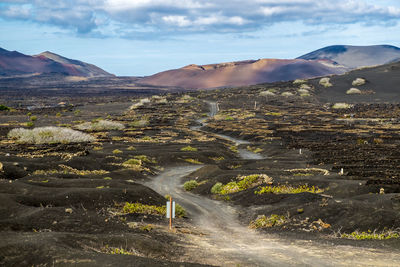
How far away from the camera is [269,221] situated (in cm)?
2314

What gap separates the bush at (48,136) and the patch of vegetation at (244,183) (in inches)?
1528

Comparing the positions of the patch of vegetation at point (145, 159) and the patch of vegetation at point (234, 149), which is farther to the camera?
the patch of vegetation at point (234, 149)

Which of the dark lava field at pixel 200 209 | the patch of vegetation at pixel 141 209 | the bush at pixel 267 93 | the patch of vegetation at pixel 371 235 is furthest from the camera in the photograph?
the bush at pixel 267 93

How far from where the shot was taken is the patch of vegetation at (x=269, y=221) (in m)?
22.7

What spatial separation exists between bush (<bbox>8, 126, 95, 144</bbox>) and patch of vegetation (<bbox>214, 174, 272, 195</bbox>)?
127 feet

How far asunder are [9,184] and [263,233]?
51.3ft

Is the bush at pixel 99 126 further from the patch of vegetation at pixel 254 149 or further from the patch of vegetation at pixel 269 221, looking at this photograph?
the patch of vegetation at pixel 269 221

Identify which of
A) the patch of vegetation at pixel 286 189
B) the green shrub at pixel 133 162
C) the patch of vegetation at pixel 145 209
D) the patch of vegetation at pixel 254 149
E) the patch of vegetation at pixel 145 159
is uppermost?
the patch of vegetation at pixel 145 209

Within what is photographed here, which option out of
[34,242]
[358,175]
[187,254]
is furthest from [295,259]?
[358,175]

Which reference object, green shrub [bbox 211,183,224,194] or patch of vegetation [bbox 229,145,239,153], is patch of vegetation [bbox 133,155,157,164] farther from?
patch of vegetation [bbox 229,145,239,153]

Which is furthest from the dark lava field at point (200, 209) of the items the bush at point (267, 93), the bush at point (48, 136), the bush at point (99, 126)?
the bush at point (267, 93)

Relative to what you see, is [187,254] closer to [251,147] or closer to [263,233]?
[263,233]

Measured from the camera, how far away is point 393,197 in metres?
22.1

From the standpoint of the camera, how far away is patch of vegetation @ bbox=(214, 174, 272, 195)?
110 feet
